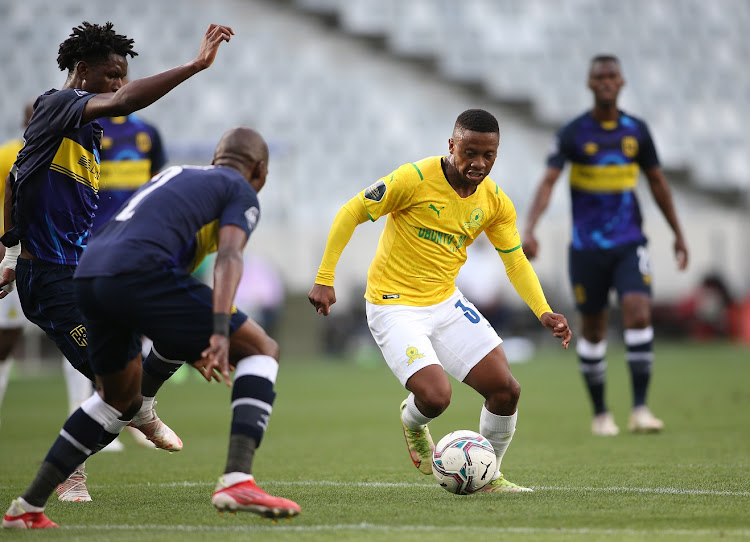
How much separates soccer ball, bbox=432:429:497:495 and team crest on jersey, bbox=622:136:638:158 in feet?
13.3

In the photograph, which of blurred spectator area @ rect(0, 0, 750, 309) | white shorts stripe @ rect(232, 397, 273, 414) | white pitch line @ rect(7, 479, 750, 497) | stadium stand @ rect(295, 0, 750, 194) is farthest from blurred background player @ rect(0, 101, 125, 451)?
stadium stand @ rect(295, 0, 750, 194)

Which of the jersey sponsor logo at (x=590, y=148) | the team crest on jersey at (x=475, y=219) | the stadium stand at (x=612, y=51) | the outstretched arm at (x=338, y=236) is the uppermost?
the stadium stand at (x=612, y=51)

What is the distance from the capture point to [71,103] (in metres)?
5.00

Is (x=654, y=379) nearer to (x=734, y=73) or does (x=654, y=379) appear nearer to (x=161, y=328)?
(x=161, y=328)

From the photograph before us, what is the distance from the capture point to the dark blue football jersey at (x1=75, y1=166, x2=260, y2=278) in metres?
4.43

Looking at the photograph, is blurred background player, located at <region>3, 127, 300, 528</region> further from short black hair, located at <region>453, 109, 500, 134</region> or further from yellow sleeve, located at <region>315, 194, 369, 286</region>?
short black hair, located at <region>453, 109, 500, 134</region>

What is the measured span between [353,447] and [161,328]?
386cm

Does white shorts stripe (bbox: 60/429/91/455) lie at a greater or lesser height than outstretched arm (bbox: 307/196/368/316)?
lesser

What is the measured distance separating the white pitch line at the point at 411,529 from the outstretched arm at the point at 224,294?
2.24 ft

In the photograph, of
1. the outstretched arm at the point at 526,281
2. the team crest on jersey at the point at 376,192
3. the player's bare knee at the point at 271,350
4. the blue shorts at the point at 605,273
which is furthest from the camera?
the blue shorts at the point at 605,273

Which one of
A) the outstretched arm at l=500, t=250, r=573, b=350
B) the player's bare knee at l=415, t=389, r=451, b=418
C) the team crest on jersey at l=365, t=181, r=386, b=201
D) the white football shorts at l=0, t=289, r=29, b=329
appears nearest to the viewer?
the player's bare knee at l=415, t=389, r=451, b=418

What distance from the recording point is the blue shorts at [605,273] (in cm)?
868

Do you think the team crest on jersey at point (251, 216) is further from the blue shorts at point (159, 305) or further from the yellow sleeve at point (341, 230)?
the yellow sleeve at point (341, 230)

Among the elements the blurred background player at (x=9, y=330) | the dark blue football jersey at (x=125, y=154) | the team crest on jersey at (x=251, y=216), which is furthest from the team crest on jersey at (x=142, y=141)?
the team crest on jersey at (x=251, y=216)
